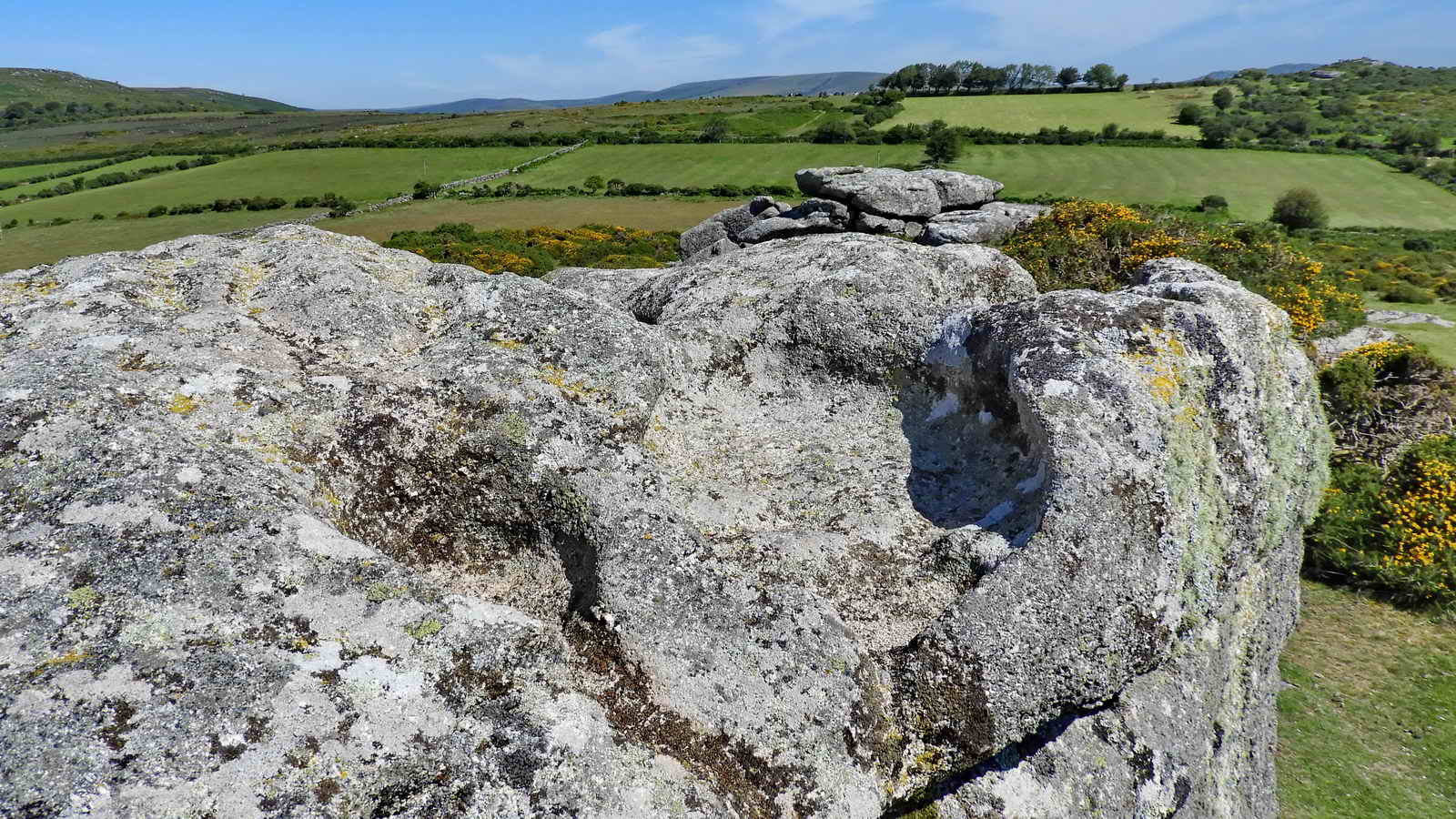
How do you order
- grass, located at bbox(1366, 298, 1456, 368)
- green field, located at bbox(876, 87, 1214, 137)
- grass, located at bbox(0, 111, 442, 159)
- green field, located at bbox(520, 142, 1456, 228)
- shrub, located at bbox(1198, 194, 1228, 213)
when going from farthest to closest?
grass, located at bbox(0, 111, 442, 159)
green field, located at bbox(876, 87, 1214, 137)
green field, located at bbox(520, 142, 1456, 228)
shrub, located at bbox(1198, 194, 1228, 213)
grass, located at bbox(1366, 298, 1456, 368)

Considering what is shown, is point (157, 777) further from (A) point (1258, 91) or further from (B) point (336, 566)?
(A) point (1258, 91)

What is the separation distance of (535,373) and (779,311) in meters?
3.32

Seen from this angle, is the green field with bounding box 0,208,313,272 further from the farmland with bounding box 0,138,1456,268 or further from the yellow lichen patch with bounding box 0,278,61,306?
the yellow lichen patch with bounding box 0,278,61,306

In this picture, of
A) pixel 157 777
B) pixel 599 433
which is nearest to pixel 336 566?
pixel 157 777

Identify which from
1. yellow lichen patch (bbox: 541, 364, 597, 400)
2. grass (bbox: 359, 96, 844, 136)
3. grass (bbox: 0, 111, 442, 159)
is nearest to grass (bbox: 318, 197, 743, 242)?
grass (bbox: 359, 96, 844, 136)

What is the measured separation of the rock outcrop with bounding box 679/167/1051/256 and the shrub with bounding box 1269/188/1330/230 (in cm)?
4619

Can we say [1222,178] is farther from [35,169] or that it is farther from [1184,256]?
[35,169]

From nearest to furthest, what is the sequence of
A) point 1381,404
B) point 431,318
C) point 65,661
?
point 65,661 → point 431,318 → point 1381,404

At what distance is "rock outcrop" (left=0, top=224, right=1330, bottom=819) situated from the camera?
3551mm

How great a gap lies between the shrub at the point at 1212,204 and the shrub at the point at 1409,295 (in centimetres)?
3296

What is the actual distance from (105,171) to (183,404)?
144255 mm

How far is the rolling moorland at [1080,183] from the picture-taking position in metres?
10.3

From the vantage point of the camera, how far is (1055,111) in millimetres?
110438

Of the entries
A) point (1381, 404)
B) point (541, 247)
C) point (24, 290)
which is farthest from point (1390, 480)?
point (541, 247)
